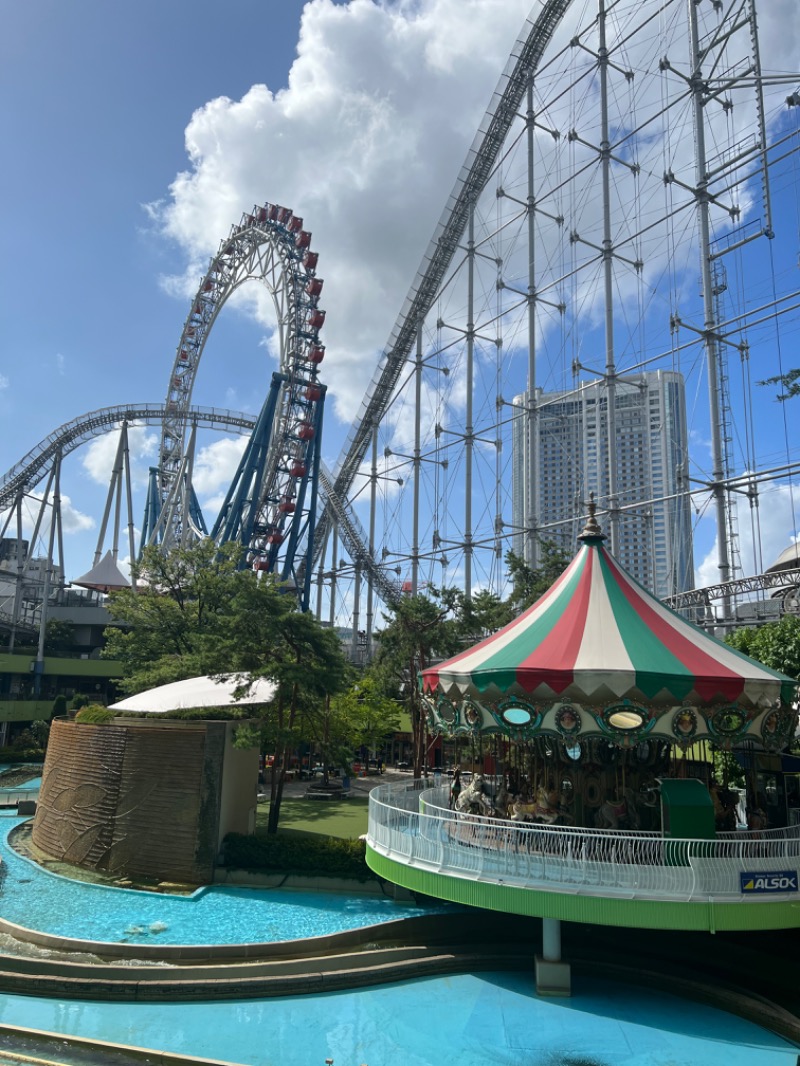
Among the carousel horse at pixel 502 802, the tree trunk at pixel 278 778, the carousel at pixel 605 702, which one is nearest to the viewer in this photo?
the carousel at pixel 605 702

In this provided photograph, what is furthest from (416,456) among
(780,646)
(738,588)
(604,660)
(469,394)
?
(604,660)

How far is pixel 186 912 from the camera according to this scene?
12.9 m

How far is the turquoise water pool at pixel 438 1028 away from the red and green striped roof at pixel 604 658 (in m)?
3.91

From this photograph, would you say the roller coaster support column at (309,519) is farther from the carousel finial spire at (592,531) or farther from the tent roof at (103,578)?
the carousel finial spire at (592,531)

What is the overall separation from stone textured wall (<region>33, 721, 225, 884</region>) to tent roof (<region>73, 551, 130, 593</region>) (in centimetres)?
3679

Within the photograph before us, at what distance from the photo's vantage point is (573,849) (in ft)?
32.4

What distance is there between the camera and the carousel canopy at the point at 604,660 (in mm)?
10188

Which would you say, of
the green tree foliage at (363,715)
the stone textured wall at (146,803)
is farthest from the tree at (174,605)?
the stone textured wall at (146,803)

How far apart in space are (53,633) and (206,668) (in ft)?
116

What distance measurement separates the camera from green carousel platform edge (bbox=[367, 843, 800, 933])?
912cm

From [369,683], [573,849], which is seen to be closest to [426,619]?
[369,683]

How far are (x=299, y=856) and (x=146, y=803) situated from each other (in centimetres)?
324

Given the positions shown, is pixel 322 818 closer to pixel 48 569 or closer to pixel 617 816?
pixel 617 816

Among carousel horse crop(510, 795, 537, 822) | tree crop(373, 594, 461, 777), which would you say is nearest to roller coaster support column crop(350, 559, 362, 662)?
tree crop(373, 594, 461, 777)
